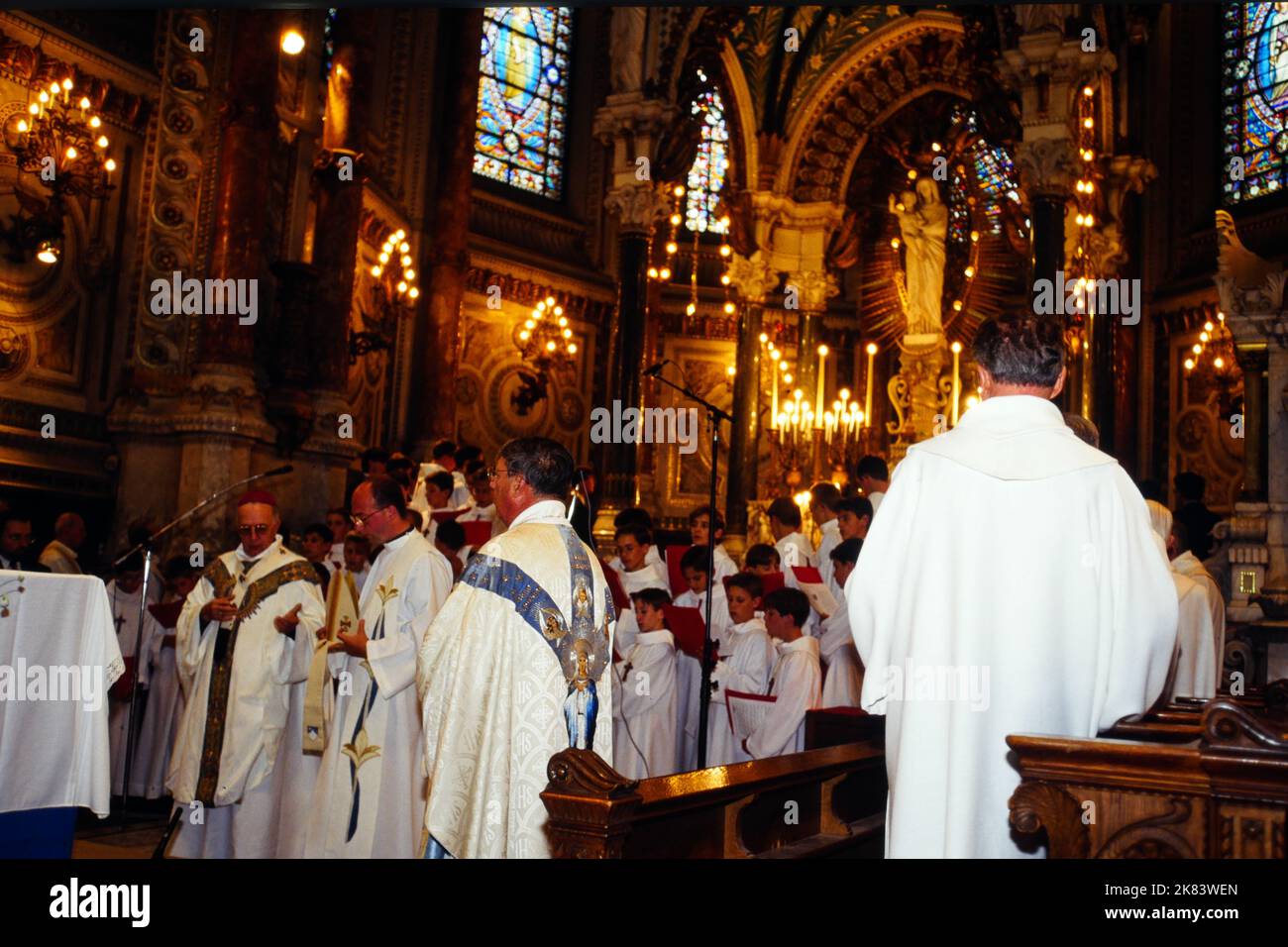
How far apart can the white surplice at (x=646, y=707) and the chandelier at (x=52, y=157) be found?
585cm

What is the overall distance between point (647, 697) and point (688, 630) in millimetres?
659

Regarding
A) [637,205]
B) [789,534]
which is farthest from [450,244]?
[789,534]

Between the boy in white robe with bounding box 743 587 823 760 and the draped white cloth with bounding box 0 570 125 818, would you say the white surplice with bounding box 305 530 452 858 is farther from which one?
the boy in white robe with bounding box 743 587 823 760

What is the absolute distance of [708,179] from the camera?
23.0 meters

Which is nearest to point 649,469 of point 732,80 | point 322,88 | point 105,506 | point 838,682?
point 732,80

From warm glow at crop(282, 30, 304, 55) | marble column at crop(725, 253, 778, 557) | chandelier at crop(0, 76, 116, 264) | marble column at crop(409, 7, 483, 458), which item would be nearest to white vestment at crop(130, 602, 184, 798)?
chandelier at crop(0, 76, 116, 264)

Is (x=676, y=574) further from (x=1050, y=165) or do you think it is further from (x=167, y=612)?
(x=1050, y=165)

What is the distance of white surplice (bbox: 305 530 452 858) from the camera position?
18.6 feet

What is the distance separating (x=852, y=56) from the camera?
20.2m

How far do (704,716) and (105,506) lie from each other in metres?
5.98

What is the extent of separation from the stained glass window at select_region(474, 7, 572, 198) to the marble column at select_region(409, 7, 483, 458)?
3.37 metres

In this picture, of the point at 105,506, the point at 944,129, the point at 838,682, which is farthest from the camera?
the point at 944,129
